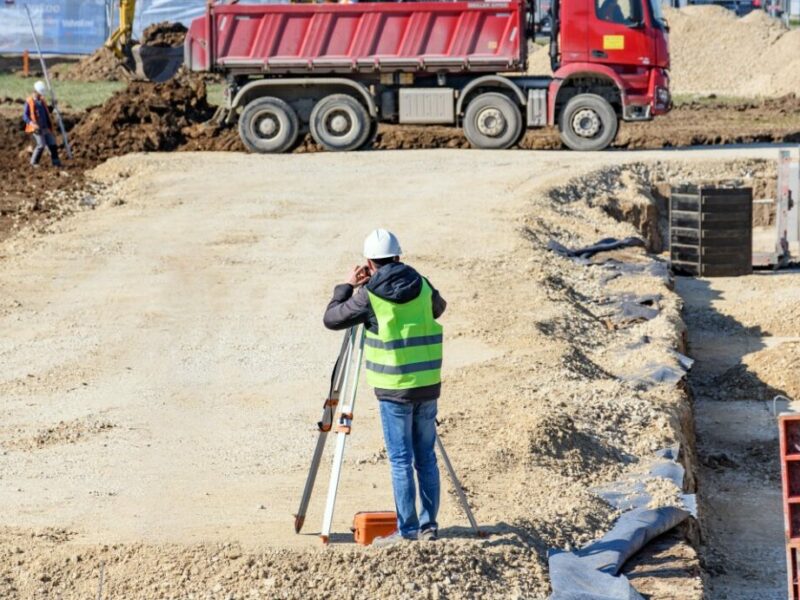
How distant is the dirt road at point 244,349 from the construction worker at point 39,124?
40.1 inches

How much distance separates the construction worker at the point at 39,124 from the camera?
23.0 metres

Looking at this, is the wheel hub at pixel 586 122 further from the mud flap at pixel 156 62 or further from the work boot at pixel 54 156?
the mud flap at pixel 156 62

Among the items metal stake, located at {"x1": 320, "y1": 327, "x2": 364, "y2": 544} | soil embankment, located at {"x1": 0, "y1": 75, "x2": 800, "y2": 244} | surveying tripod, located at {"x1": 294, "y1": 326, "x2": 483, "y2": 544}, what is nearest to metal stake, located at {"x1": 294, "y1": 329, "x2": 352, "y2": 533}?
surveying tripod, located at {"x1": 294, "y1": 326, "x2": 483, "y2": 544}

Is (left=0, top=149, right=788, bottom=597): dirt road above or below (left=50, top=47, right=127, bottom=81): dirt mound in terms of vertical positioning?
below

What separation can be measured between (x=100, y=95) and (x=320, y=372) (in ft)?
80.1

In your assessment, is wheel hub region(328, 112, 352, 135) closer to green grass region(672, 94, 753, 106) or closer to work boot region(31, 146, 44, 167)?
work boot region(31, 146, 44, 167)

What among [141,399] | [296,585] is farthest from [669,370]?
[296,585]

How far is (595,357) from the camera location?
44.2ft

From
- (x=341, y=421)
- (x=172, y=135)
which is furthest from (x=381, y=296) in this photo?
(x=172, y=135)

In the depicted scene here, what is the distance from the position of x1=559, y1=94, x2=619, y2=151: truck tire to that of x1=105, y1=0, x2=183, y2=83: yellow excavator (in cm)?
1169

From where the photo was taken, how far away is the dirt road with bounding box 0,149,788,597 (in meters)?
8.84

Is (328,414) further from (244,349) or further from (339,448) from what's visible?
(244,349)

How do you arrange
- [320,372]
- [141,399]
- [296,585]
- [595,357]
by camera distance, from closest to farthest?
[296,585], [141,399], [320,372], [595,357]

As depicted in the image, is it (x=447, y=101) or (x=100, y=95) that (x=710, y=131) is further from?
(x=100, y=95)
